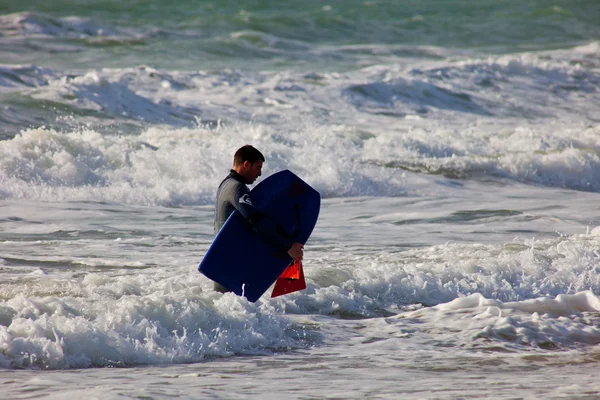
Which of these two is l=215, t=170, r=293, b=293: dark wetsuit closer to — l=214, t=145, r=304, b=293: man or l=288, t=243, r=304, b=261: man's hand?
l=214, t=145, r=304, b=293: man

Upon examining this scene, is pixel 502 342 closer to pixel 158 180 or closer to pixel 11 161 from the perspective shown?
pixel 158 180

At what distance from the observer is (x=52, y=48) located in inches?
961

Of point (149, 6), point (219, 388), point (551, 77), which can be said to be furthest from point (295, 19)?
point (219, 388)

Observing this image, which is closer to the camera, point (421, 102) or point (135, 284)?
point (135, 284)

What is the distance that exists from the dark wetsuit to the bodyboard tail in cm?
19

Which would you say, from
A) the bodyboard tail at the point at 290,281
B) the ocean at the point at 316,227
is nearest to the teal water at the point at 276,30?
the ocean at the point at 316,227

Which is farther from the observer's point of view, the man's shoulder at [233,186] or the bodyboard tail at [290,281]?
the bodyboard tail at [290,281]

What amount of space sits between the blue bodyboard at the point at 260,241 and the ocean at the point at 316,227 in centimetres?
24

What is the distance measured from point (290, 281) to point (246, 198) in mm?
762

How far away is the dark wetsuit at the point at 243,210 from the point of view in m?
5.37

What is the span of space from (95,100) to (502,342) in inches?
499

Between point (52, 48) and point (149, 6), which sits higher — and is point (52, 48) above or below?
below

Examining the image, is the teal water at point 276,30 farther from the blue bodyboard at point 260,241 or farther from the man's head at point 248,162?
the man's head at point 248,162

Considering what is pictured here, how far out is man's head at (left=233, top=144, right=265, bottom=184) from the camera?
212 inches
